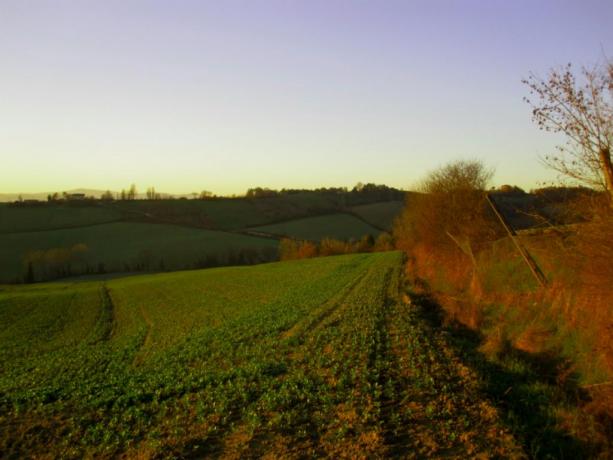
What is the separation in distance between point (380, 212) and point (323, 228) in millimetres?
20199

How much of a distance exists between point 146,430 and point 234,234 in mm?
110652

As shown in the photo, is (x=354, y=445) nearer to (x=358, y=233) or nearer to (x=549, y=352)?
(x=549, y=352)

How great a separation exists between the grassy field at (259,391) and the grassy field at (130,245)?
72.5 m

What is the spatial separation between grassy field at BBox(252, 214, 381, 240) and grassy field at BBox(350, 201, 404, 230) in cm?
284

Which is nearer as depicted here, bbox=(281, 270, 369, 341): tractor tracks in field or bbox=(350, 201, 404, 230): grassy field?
bbox=(281, 270, 369, 341): tractor tracks in field

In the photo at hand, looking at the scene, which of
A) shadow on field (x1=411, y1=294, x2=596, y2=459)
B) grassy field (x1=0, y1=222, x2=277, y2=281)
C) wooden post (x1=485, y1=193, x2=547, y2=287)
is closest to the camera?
shadow on field (x1=411, y1=294, x2=596, y2=459)

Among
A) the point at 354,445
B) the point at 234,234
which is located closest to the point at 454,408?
the point at 354,445

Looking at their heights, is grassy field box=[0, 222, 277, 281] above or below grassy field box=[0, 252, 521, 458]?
below

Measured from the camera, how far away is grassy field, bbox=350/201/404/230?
434 feet

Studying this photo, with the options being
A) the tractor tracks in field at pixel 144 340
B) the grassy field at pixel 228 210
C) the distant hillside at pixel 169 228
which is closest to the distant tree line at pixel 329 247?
the distant hillside at pixel 169 228

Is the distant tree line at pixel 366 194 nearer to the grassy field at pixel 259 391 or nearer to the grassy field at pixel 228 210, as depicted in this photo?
the grassy field at pixel 228 210

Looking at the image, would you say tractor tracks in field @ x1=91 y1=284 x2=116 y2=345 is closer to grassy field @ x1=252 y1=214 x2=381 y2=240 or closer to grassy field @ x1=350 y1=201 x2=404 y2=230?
grassy field @ x1=252 y1=214 x2=381 y2=240

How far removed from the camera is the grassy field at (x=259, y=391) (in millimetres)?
9805

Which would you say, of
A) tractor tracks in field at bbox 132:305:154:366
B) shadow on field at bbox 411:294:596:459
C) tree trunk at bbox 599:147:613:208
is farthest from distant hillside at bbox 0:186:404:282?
tree trunk at bbox 599:147:613:208
